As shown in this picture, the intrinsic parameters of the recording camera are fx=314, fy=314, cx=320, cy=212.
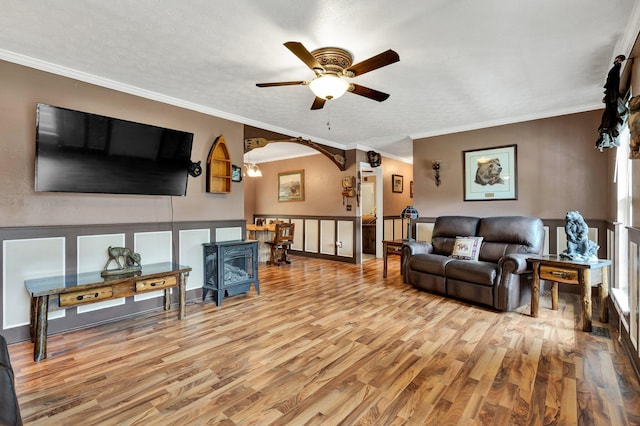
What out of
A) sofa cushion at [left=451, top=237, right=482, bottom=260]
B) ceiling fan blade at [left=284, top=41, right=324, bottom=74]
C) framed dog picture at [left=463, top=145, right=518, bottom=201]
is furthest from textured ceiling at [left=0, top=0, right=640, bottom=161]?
sofa cushion at [left=451, top=237, right=482, bottom=260]

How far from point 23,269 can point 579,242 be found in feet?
17.2

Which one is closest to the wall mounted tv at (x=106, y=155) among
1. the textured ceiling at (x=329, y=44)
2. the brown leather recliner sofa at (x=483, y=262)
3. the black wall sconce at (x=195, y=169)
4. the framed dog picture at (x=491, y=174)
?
the black wall sconce at (x=195, y=169)

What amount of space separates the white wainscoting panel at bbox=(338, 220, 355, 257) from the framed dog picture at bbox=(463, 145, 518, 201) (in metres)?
2.35

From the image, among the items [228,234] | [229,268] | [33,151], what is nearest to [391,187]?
[228,234]

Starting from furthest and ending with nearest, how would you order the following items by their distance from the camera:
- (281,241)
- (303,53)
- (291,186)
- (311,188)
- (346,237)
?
(291,186)
(311,188)
(346,237)
(281,241)
(303,53)

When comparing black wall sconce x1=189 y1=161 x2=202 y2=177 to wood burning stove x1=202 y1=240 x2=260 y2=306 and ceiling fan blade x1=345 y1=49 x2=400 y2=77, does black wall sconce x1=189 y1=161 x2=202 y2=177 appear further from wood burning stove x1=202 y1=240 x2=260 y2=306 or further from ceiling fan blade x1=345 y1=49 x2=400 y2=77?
ceiling fan blade x1=345 y1=49 x2=400 y2=77

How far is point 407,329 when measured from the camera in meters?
2.96

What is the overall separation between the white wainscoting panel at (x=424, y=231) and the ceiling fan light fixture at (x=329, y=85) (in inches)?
141

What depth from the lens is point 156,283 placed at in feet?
10.1

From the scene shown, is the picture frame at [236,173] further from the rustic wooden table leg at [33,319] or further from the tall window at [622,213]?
the tall window at [622,213]

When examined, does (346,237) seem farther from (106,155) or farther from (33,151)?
(33,151)

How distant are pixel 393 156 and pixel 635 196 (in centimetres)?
529

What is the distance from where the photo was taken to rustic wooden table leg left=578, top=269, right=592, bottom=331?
2.87m

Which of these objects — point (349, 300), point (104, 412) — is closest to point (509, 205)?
point (349, 300)
